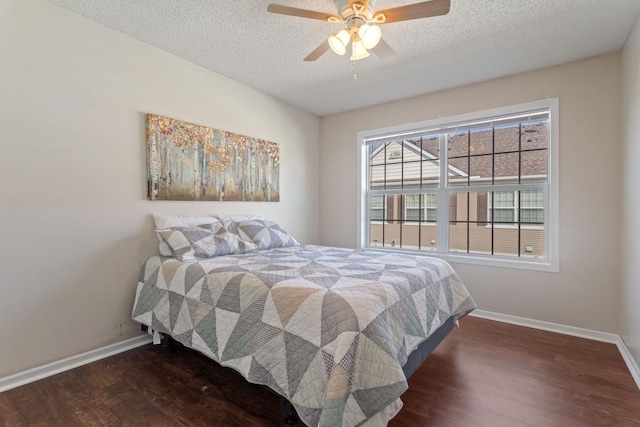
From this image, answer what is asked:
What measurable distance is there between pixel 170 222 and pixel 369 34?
6.86 ft

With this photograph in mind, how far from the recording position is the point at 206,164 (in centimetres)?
298

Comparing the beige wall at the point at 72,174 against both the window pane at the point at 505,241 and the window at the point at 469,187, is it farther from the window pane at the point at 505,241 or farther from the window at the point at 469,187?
the window pane at the point at 505,241

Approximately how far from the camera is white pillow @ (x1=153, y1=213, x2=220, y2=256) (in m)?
2.49

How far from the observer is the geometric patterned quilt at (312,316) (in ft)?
4.27

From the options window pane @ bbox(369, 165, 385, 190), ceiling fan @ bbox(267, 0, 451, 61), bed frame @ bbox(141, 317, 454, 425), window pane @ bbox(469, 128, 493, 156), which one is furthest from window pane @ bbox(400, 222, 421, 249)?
ceiling fan @ bbox(267, 0, 451, 61)

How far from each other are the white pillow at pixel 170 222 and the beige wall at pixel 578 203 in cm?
287

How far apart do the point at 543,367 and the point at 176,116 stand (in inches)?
139

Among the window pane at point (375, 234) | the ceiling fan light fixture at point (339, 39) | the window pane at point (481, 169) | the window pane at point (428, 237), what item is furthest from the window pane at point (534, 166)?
the ceiling fan light fixture at point (339, 39)

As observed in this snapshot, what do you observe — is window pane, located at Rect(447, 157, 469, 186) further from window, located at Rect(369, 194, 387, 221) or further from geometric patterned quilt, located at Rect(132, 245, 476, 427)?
geometric patterned quilt, located at Rect(132, 245, 476, 427)

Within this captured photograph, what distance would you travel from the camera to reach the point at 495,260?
125 inches

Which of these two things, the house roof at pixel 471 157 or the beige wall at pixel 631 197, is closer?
the beige wall at pixel 631 197

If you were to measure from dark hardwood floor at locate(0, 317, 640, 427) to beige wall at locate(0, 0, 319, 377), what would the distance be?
0.36 metres

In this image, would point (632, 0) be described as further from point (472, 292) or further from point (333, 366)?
point (333, 366)

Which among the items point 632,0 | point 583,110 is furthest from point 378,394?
point 583,110
